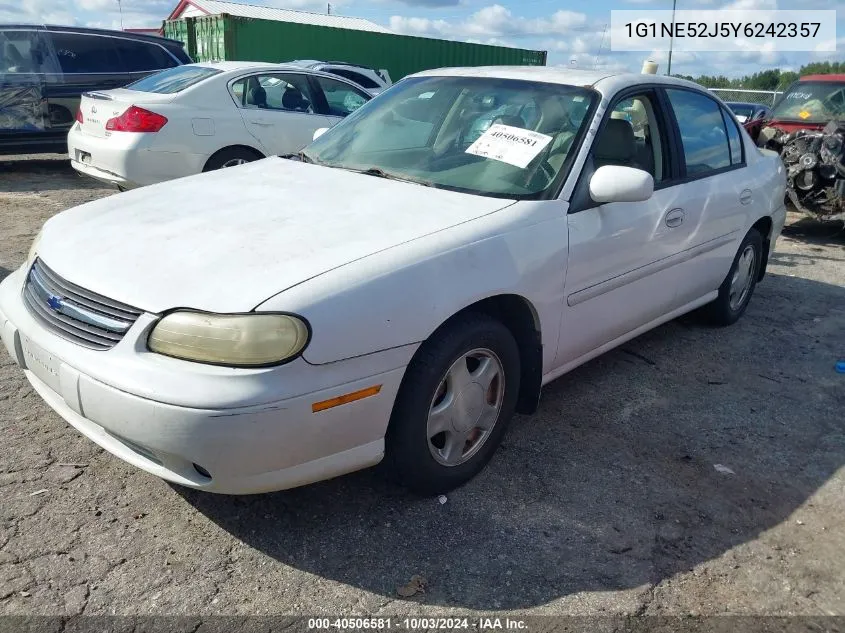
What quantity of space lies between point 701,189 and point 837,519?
75.9 inches

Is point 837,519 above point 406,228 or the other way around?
the other way around

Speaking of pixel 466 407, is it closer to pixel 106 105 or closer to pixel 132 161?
pixel 132 161

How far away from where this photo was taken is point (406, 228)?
2729 millimetres

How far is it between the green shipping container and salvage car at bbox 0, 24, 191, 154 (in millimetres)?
8567

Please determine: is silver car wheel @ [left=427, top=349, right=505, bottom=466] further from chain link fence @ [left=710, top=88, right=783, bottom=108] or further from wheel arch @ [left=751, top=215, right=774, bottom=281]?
chain link fence @ [left=710, top=88, right=783, bottom=108]

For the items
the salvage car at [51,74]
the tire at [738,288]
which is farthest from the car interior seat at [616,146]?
the salvage car at [51,74]

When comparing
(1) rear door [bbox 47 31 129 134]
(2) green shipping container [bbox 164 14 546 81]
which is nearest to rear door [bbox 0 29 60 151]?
(1) rear door [bbox 47 31 129 134]

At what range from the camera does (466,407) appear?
2.86 meters

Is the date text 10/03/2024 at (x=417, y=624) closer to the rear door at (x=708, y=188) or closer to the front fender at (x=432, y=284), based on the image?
the front fender at (x=432, y=284)

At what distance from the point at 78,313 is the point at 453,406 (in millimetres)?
1363

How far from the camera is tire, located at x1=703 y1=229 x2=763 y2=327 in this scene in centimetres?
484

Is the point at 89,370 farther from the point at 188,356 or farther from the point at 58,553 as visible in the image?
the point at 58,553

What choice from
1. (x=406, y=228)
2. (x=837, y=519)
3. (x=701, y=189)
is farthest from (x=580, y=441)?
(x=701, y=189)

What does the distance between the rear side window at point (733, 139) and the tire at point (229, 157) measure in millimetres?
4529
